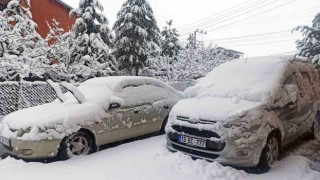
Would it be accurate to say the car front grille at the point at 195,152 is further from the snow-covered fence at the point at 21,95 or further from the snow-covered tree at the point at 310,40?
the snow-covered tree at the point at 310,40

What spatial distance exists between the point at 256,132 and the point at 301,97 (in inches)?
75.7

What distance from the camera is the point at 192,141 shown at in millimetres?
5234

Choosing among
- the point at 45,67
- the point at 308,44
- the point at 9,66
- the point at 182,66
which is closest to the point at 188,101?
the point at 9,66

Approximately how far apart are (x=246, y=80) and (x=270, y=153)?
1.46 meters

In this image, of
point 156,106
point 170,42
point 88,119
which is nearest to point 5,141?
point 88,119

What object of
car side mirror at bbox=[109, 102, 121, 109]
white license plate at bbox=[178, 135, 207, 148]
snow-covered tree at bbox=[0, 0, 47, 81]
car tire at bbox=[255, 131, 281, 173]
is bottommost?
car tire at bbox=[255, 131, 281, 173]

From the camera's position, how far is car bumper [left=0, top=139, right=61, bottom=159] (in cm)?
546

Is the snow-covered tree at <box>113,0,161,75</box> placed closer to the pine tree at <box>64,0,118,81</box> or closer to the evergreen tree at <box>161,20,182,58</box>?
the pine tree at <box>64,0,118,81</box>

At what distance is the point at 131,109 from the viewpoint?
6.83 metres

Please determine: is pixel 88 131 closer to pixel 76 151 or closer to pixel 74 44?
pixel 76 151

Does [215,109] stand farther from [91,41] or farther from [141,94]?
[91,41]

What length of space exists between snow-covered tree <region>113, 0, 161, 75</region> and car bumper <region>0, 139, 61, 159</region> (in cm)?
1491

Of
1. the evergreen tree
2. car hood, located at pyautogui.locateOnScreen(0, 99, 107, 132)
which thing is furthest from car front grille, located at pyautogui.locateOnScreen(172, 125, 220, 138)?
the evergreen tree

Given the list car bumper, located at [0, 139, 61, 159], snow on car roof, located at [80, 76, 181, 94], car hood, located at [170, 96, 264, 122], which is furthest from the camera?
snow on car roof, located at [80, 76, 181, 94]
